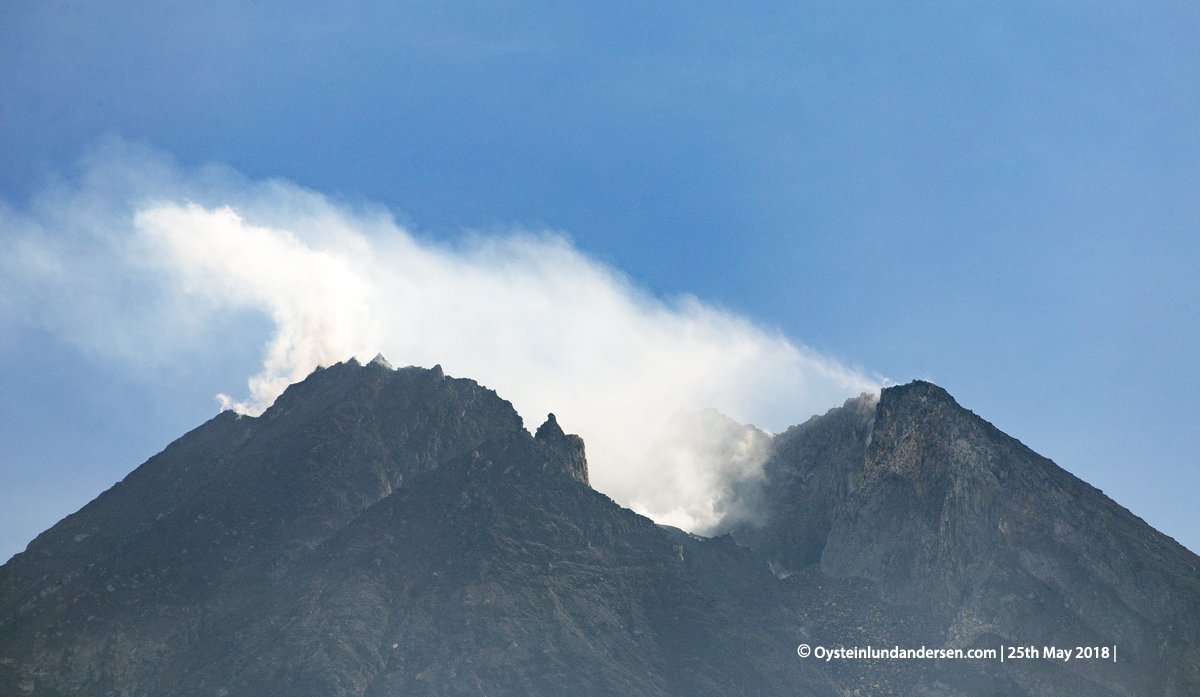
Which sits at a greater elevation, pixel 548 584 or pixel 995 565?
pixel 995 565

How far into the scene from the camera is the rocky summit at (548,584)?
135750mm

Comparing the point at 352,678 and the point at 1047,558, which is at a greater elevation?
the point at 1047,558

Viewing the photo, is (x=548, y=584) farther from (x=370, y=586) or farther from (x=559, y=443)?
(x=559, y=443)

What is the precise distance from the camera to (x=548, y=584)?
518 ft

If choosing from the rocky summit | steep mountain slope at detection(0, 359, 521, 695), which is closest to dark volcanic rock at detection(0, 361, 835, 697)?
steep mountain slope at detection(0, 359, 521, 695)

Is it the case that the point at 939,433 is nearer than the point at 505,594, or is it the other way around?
the point at 505,594

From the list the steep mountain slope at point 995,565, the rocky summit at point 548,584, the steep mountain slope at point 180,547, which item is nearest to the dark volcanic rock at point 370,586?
the steep mountain slope at point 180,547

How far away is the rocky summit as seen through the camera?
5344 inches

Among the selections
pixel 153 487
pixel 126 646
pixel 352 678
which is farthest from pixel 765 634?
pixel 153 487

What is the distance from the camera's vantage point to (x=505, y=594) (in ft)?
495

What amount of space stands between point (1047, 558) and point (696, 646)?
211ft

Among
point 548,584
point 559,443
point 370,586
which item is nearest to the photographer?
point 370,586

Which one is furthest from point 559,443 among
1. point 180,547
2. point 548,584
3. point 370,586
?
point 180,547

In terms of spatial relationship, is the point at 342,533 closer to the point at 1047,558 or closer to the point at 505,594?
the point at 505,594
